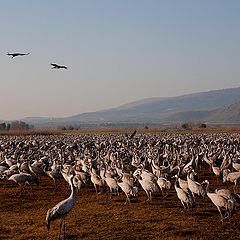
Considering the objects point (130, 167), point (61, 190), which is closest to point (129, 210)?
point (61, 190)

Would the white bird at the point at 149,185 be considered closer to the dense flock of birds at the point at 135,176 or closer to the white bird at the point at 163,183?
the dense flock of birds at the point at 135,176

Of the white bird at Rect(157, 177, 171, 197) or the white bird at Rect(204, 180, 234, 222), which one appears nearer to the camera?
the white bird at Rect(204, 180, 234, 222)

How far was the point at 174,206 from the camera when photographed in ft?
51.9

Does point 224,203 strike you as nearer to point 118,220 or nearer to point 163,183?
point 118,220

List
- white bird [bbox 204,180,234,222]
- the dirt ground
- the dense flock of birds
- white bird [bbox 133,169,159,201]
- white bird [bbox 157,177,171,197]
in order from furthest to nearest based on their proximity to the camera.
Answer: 1. white bird [bbox 157,177,171,197]
2. white bird [bbox 133,169,159,201]
3. the dense flock of birds
4. white bird [bbox 204,180,234,222]
5. the dirt ground

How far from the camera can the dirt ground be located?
12.3 meters

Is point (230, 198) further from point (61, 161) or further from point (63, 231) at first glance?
point (61, 161)

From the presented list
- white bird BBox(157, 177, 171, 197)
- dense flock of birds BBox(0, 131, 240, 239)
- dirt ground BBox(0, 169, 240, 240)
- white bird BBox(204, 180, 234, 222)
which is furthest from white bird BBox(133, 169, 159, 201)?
white bird BBox(204, 180, 234, 222)

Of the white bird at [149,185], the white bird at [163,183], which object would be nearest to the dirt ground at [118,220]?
the white bird at [149,185]

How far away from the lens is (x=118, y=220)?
44.9 feet

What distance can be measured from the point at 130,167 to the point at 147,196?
7.22 metres

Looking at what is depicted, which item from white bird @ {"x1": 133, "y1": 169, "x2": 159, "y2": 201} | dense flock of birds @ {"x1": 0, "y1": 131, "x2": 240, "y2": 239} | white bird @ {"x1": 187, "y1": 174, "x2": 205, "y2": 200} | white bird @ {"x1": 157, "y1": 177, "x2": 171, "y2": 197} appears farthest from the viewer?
white bird @ {"x1": 157, "y1": 177, "x2": 171, "y2": 197}

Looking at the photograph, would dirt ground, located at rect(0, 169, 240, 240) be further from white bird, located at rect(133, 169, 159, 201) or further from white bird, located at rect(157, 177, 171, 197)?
white bird, located at rect(157, 177, 171, 197)

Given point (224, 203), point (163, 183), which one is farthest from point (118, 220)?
point (163, 183)
